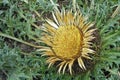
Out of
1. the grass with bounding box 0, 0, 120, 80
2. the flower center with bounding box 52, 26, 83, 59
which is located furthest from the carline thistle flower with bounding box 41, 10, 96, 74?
the grass with bounding box 0, 0, 120, 80

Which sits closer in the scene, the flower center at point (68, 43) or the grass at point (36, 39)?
the flower center at point (68, 43)

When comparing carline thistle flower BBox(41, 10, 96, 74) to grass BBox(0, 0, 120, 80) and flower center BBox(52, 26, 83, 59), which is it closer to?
flower center BBox(52, 26, 83, 59)

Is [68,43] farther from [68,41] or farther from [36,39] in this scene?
[36,39]

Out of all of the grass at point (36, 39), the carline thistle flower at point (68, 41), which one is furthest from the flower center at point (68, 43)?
the grass at point (36, 39)

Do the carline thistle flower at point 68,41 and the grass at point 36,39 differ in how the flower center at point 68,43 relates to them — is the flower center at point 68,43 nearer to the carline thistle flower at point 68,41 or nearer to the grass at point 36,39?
the carline thistle flower at point 68,41

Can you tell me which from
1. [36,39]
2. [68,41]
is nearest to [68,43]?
[68,41]
